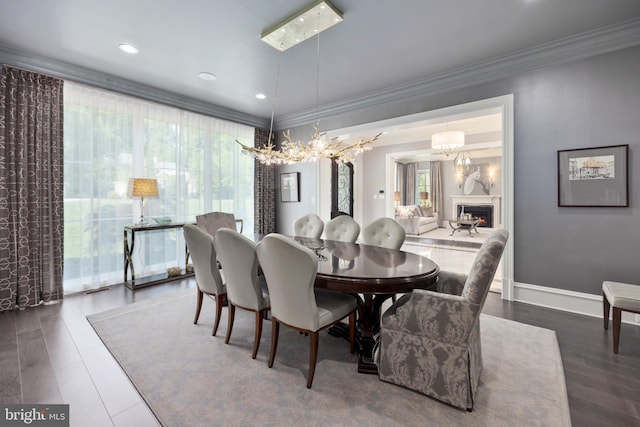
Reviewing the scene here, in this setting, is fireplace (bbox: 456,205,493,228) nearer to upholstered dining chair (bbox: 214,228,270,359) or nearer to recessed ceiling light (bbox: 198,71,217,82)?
recessed ceiling light (bbox: 198,71,217,82)

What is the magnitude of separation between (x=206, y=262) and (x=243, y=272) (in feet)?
1.73

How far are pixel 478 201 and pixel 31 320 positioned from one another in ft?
→ 36.4

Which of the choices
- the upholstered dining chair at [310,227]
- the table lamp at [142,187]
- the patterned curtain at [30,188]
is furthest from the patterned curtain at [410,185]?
the patterned curtain at [30,188]

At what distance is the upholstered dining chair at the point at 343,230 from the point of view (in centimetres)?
339

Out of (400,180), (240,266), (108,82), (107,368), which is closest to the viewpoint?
(107,368)

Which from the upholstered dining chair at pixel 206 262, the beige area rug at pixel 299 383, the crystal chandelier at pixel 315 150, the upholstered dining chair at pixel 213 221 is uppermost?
the crystal chandelier at pixel 315 150

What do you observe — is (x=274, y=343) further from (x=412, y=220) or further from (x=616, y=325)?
(x=412, y=220)

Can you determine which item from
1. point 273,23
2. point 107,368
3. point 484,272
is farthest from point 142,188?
point 484,272

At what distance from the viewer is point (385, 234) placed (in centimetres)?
310

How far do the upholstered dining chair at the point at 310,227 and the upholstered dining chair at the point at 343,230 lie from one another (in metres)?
0.12

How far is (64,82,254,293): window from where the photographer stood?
3.51 m

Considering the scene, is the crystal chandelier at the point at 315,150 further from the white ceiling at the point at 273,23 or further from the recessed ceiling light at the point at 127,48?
the recessed ceiling light at the point at 127,48

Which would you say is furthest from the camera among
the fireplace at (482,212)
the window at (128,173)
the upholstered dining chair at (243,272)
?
the fireplace at (482,212)

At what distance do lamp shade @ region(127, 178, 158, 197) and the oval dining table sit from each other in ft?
8.56
